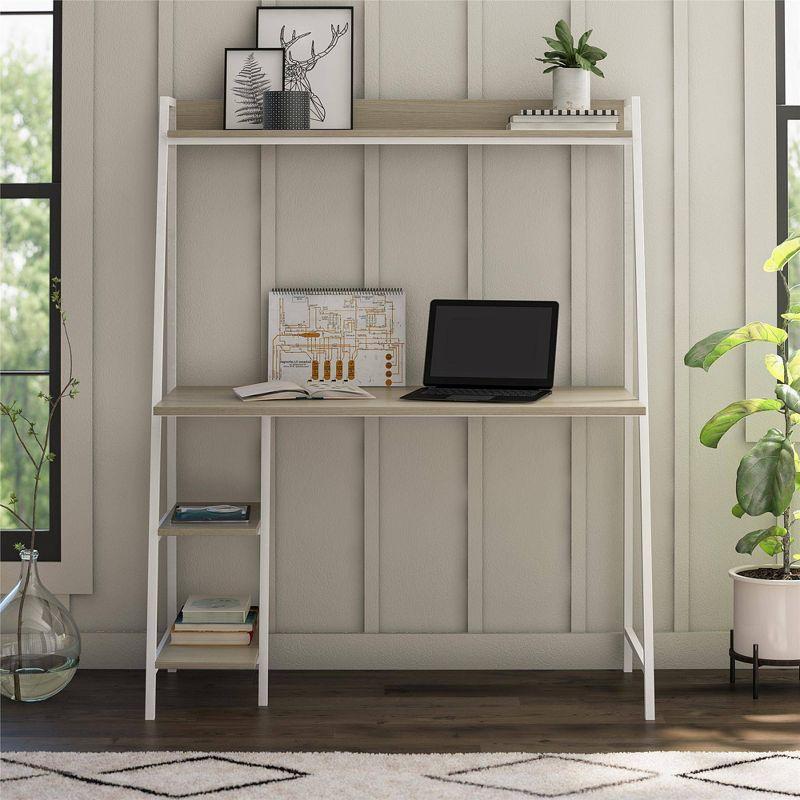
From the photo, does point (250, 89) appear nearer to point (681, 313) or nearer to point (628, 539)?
point (681, 313)

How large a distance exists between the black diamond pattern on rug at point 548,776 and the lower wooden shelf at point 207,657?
2.23 feet

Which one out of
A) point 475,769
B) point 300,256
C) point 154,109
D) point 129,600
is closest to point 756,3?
point 300,256

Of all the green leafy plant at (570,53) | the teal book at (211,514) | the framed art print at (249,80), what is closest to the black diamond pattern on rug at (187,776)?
the teal book at (211,514)

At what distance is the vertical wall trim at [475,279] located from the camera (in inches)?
122

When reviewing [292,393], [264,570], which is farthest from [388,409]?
[264,570]

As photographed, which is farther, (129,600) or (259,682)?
(129,600)

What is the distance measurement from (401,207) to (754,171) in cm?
111

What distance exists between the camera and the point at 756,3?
10.1 feet

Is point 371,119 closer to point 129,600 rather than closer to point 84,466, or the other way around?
point 84,466

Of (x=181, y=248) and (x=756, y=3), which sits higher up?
(x=756, y=3)

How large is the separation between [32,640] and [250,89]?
1.73 meters

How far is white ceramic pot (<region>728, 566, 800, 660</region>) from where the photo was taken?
2.91 meters

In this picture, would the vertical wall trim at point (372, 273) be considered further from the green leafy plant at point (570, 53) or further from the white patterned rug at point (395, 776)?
the white patterned rug at point (395, 776)

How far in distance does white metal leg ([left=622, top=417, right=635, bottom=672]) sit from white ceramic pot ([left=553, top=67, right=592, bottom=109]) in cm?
98
